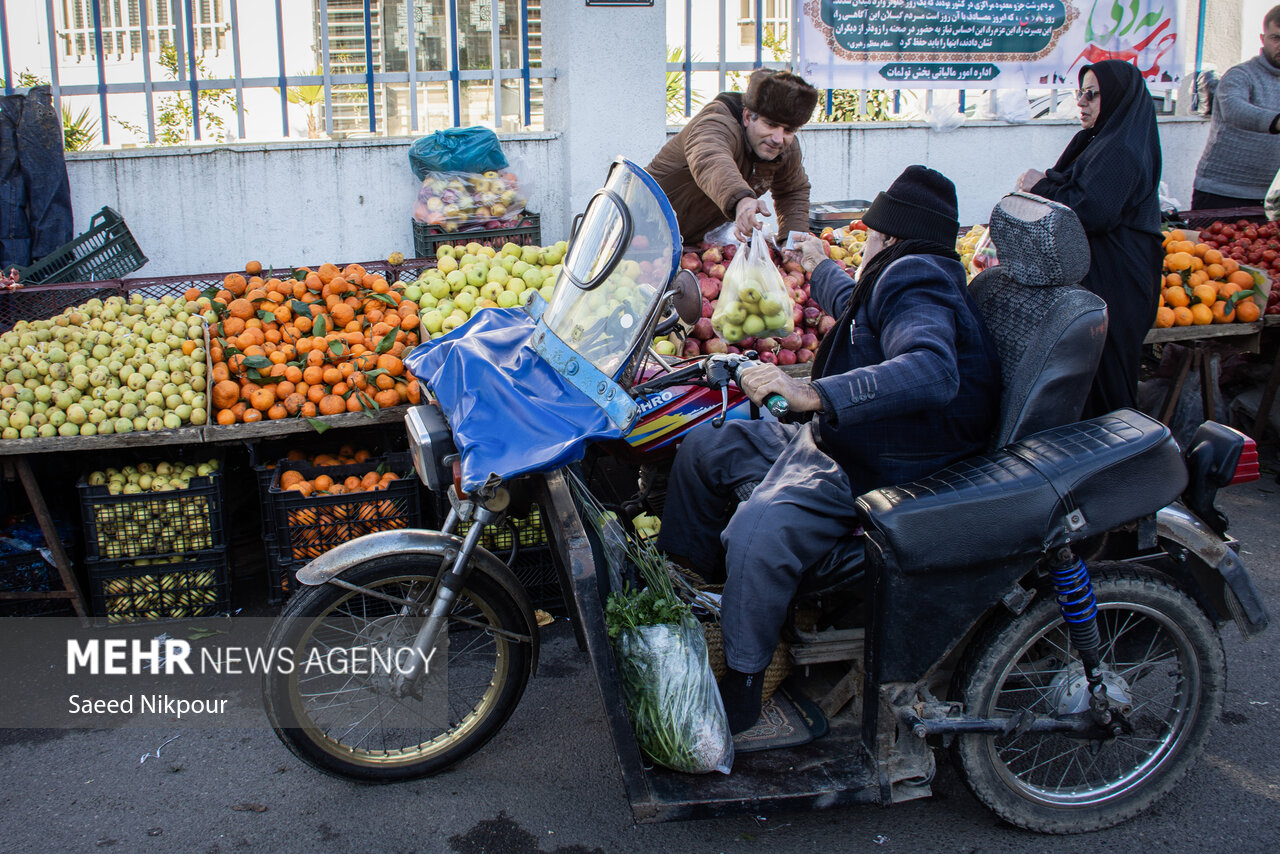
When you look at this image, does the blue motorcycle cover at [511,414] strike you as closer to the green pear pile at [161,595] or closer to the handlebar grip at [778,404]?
the handlebar grip at [778,404]

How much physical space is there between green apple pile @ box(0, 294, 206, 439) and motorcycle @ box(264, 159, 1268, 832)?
4.62 ft

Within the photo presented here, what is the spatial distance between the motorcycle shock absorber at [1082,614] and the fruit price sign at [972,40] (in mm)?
5638

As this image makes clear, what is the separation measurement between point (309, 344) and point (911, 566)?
8.65 ft

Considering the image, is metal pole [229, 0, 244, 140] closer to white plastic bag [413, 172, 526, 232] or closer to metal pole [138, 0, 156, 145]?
metal pole [138, 0, 156, 145]

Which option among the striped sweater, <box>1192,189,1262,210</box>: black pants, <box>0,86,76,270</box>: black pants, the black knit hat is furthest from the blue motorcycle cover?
<box>1192,189,1262,210</box>: black pants

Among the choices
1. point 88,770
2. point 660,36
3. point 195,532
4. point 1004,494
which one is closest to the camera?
point 1004,494

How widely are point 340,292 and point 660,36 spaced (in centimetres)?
317

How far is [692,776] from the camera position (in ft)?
8.06

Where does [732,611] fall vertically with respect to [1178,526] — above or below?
below

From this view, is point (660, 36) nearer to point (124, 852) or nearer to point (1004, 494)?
point (1004, 494)

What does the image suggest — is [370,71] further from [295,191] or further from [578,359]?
[578,359]

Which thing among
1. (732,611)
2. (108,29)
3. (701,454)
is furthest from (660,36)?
(732,611)

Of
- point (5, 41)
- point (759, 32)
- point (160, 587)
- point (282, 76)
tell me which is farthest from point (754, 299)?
point (5, 41)

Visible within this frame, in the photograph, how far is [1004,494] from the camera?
88.2 inches
